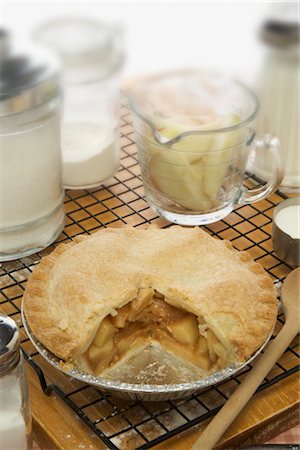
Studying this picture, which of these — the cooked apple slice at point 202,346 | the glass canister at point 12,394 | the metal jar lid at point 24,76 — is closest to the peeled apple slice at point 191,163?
the metal jar lid at point 24,76

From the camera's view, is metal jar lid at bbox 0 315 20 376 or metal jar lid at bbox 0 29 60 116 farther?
metal jar lid at bbox 0 29 60 116

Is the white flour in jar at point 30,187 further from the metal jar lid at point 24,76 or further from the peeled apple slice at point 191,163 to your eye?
the peeled apple slice at point 191,163

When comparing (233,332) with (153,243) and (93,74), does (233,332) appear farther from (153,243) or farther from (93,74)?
(93,74)

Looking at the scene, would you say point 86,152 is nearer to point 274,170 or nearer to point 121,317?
point 274,170

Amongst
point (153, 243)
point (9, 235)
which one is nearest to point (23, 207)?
point (9, 235)

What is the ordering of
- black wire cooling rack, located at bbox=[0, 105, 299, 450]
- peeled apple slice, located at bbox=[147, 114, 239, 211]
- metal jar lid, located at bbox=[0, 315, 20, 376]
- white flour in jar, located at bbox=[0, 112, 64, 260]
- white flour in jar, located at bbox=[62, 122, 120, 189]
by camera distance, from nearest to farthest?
metal jar lid, located at bbox=[0, 315, 20, 376] → black wire cooling rack, located at bbox=[0, 105, 299, 450] → white flour in jar, located at bbox=[0, 112, 64, 260] → peeled apple slice, located at bbox=[147, 114, 239, 211] → white flour in jar, located at bbox=[62, 122, 120, 189]

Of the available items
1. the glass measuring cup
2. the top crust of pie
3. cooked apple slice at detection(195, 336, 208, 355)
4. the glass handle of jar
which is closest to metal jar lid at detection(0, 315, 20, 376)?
the top crust of pie

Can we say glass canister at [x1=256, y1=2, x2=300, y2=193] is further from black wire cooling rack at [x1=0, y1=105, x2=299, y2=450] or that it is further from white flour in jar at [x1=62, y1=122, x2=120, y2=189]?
white flour in jar at [x1=62, y1=122, x2=120, y2=189]
